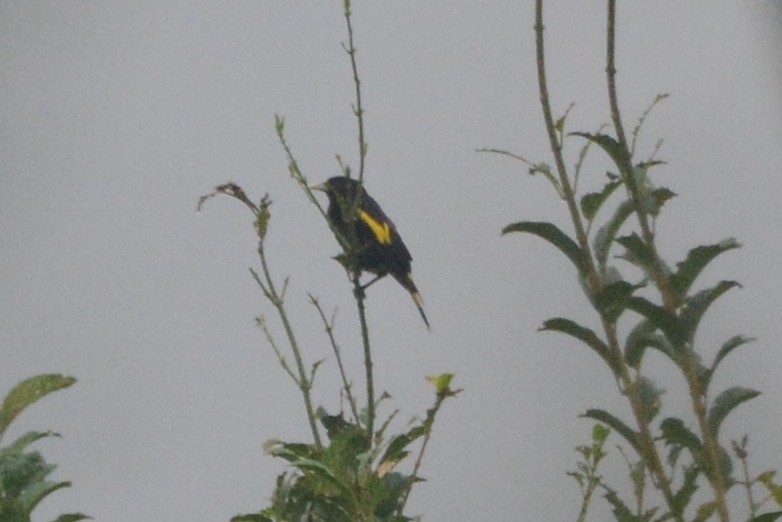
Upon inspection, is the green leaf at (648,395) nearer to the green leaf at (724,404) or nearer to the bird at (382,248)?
the green leaf at (724,404)

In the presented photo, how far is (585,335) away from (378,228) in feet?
2.98

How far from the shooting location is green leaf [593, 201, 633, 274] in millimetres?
1106

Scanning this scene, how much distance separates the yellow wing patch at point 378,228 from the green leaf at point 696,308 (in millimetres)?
941

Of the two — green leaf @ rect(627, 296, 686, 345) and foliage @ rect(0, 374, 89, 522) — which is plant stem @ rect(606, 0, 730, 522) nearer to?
green leaf @ rect(627, 296, 686, 345)

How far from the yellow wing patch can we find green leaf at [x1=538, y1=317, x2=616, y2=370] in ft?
2.73

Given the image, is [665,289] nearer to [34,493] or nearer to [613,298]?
[613,298]

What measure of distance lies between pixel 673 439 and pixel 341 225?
3.73 ft

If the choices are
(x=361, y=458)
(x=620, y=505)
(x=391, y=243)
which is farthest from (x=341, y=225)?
(x=361, y=458)

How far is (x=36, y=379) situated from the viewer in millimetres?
906

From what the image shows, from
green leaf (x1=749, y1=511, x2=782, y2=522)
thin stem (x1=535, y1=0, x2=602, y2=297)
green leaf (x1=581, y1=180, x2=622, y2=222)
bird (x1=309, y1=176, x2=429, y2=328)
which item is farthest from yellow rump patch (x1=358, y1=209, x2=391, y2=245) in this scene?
green leaf (x1=749, y1=511, x2=782, y2=522)

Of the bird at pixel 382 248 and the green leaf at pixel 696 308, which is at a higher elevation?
the bird at pixel 382 248

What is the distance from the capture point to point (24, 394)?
0.90m

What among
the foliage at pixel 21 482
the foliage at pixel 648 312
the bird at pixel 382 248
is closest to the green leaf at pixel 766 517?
the foliage at pixel 648 312

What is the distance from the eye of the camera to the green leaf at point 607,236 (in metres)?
1.11
